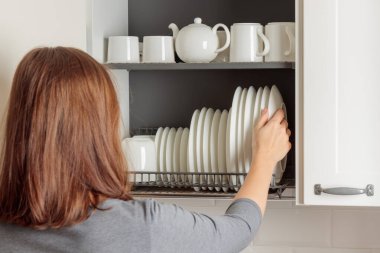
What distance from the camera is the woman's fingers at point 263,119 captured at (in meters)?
1.65

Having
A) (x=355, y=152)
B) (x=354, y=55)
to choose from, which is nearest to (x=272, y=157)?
(x=355, y=152)

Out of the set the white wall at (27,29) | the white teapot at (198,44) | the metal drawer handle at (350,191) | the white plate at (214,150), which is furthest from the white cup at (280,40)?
the white wall at (27,29)

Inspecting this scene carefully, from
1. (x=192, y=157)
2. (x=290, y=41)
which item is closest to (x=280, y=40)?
(x=290, y=41)

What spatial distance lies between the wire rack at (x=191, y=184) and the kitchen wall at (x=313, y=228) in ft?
0.82

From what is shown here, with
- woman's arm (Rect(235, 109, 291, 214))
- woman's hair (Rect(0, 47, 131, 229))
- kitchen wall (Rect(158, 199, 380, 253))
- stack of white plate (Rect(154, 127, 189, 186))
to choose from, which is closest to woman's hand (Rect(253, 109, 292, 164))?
woman's arm (Rect(235, 109, 291, 214))

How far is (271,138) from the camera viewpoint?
1.62 meters

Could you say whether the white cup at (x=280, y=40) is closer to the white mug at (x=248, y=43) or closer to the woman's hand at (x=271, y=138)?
the white mug at (x=248, y=43)

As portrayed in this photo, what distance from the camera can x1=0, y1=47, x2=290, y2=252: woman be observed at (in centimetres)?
102

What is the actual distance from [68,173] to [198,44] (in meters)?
0.76

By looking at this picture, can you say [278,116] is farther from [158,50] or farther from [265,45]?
[158,50]

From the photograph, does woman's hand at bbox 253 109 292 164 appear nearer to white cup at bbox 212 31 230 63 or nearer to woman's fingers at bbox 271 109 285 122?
woman's fingers at bbox 271 109 285 122

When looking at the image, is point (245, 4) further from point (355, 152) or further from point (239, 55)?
point (355, 152)

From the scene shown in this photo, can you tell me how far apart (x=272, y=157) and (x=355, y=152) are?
0.60 ft

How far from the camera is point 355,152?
5.17 ft
